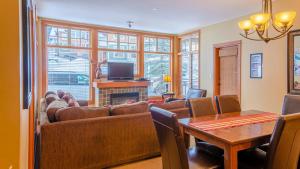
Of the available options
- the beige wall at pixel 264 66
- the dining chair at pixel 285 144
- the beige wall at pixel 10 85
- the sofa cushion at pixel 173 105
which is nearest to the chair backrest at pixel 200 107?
the sofa cushion at pixel 173 105

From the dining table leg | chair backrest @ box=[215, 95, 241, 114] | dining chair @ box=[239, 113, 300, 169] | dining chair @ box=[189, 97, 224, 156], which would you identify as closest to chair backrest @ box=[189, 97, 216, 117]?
dining chair @ box=[189, 97, 224, 156]

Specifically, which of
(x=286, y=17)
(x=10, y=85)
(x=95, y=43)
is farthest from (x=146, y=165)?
(x=95, y=43)

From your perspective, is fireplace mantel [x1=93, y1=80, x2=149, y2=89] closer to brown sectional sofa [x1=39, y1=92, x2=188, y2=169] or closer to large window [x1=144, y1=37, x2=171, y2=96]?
large window [x1=144, y1=37, x2=171, y2=96]

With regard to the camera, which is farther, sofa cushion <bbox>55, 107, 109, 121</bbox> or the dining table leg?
sofa cushion <bbox>55, 107, 109, 121</bbox>

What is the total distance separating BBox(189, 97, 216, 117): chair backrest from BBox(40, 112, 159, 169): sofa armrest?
70 cm

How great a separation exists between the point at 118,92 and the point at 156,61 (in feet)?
6.74

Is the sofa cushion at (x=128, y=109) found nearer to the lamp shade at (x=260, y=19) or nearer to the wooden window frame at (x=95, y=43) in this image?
the lamp shade at (x=260, y=19)

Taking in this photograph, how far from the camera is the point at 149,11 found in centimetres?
499

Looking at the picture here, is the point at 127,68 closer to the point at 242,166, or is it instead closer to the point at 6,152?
the point at 242,166

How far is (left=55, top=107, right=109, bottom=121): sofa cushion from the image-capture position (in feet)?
8.64

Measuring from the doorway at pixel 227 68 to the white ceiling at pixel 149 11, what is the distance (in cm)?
78

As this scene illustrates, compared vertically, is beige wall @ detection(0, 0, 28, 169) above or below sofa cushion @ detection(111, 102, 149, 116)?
above

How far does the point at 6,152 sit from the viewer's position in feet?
3.83

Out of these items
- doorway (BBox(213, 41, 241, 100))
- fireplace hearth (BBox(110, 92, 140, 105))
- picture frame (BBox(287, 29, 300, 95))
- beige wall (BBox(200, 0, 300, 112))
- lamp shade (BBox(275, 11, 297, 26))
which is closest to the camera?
lamp shade (BBox(275, 11, 297, 26))
